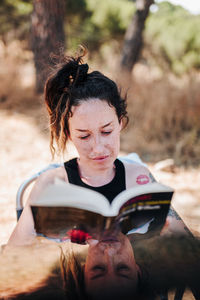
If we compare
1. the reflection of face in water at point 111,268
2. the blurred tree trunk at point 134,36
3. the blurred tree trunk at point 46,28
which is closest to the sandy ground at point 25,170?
the blurred tree trunk at point 46,28

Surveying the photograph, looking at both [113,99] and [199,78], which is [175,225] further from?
[199,78]

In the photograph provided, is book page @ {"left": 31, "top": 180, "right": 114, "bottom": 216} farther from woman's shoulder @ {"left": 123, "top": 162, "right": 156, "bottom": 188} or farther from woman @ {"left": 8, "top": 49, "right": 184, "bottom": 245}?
woman's shoulder @ {"left": 123, "top": 162, "right": 156, "bottom": 188}

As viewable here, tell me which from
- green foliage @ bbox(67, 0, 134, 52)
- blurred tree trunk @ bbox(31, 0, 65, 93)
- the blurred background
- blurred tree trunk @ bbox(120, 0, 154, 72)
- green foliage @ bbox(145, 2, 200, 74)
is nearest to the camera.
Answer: the blurred background

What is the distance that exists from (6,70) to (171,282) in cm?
534

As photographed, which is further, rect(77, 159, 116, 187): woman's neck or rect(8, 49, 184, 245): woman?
rect(77, 159, 116, 187): woman's neck

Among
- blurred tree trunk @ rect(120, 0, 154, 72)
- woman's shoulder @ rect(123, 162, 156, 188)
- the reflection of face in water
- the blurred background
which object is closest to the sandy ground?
the blurred background

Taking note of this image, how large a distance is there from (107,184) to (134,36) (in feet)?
14.0

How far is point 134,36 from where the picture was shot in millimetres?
5121

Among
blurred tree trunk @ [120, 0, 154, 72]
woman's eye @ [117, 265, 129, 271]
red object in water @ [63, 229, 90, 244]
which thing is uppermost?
blurred tree trunk @ [120, 0, 154, 72]

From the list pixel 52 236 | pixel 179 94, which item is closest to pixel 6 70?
pixel 179 94

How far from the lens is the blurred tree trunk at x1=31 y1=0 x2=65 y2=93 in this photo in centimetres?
466

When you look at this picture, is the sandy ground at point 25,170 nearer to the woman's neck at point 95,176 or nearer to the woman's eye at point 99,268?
the woman's neck at point 95,176

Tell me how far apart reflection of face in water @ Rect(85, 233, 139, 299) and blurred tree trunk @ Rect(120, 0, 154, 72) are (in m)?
4.41

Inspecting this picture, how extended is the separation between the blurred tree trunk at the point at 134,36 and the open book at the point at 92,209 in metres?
4.43
